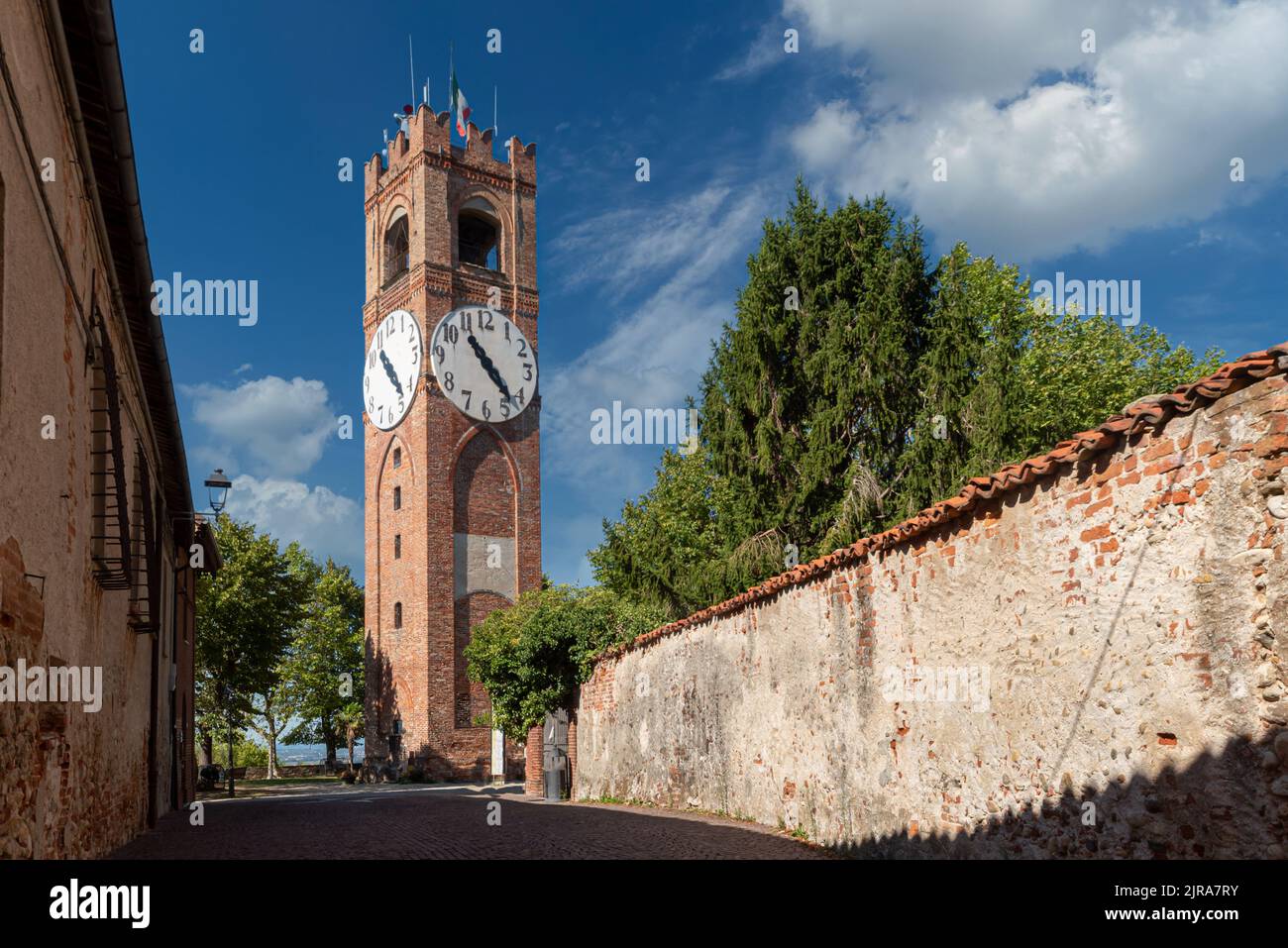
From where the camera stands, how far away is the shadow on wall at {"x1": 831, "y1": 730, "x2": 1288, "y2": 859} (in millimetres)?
5035

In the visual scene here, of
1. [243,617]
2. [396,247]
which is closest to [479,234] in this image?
[396,247]

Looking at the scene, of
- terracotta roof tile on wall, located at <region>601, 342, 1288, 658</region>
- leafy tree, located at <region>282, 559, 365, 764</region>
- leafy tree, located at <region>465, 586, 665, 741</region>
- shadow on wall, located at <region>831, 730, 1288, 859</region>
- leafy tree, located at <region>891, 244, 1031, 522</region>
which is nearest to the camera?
shadow on wall, located at <region>831, 730, 1288, 859</region>

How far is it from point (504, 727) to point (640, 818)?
9714 mm

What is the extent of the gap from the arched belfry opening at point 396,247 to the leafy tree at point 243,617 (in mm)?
10901

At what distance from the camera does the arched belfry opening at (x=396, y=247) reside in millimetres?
40812

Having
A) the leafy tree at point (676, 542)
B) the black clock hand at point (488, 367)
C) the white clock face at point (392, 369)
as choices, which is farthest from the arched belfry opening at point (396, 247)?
the leafy tree at point (676, 542)

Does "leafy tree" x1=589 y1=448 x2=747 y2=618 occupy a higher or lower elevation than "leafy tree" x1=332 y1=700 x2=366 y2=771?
higher

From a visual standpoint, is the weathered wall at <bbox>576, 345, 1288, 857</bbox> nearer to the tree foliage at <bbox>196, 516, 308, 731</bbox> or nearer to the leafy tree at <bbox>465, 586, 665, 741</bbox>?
the leafy tree at <bbox>465, 586, 665, 741</bbox>

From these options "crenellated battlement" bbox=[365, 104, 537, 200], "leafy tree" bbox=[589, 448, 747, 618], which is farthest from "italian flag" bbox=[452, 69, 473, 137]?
"leafy tree" bbox=[589, 448, 747, 618]

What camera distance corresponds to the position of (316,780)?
42.2m

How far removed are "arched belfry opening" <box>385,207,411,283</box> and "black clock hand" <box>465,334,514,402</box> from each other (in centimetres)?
438
